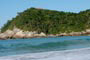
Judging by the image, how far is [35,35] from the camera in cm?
13650

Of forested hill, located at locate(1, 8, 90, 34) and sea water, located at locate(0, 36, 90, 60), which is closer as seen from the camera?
sea water, located at locate(0, 36, 90, 60)

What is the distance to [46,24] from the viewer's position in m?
152

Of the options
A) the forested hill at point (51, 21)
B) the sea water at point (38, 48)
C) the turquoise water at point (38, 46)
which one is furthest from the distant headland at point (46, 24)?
the sea water at point (38, 48)

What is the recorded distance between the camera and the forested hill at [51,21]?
143750mm

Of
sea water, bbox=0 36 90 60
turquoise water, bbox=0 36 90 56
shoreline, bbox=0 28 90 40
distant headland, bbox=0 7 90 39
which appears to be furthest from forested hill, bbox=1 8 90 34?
sea water, bbox=0 36 90 60

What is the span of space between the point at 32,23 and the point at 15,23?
11089 mm

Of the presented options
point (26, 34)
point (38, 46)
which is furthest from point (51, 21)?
point (38, 46)

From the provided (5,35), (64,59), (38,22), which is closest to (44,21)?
(38,22)

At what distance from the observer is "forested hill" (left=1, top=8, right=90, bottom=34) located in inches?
5659

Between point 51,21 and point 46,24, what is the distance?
5.56 meters

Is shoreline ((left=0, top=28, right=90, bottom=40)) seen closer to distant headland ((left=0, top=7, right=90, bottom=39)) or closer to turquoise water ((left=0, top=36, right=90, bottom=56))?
distant headland ((left=0, top=7, right=90, bottom=39))

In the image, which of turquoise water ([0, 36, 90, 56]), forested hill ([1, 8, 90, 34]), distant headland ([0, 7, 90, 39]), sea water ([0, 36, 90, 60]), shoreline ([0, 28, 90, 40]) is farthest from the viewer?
forested hill ([1, 8, 90, 34])

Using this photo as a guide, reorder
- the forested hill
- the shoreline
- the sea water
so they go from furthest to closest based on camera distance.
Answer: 1. the forested hill
2. the shoreline
3. the sea water

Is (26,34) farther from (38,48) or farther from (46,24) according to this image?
(38,48)
